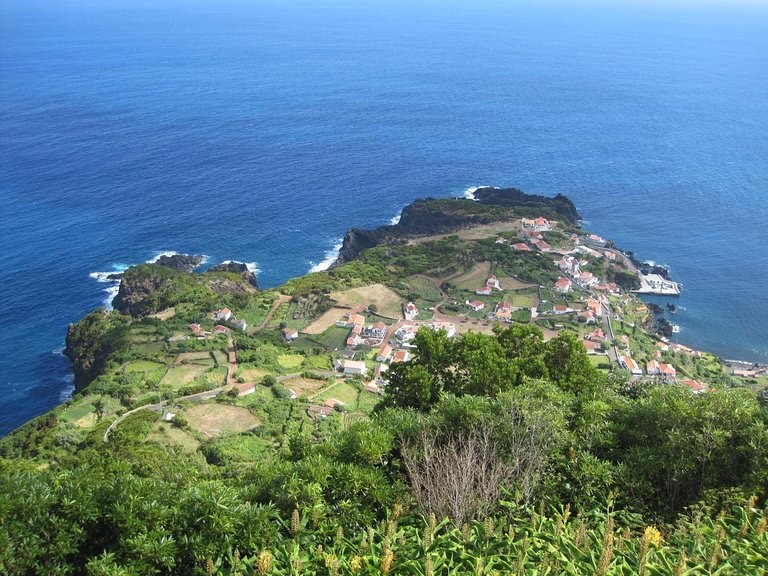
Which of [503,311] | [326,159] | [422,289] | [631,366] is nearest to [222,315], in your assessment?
[422,289]

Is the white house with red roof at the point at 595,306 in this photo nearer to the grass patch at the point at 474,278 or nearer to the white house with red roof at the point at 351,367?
the grass patch at the point at 474,278

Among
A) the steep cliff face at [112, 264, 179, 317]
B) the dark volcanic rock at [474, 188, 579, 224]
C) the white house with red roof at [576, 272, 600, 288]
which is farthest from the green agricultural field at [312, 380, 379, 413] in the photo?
the dark volcanic rock at [474, 188, 579, 224]

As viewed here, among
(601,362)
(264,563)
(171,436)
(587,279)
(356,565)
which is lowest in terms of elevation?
(601,362)

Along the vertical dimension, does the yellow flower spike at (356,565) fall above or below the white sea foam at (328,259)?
above

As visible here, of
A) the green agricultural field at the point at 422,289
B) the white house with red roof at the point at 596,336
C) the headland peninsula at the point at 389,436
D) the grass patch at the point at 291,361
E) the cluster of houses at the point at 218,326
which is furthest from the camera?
the green agricultural field at the point at 422,289

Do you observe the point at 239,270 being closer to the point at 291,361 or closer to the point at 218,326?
the point at 218,326

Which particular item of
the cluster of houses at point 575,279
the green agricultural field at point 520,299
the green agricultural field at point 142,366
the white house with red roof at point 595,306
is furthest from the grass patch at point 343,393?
the cluster of houses at point 575,279

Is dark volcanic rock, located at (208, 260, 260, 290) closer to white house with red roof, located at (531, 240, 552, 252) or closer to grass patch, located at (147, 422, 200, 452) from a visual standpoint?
grass patch, located at (147, 422, 200, 452)
